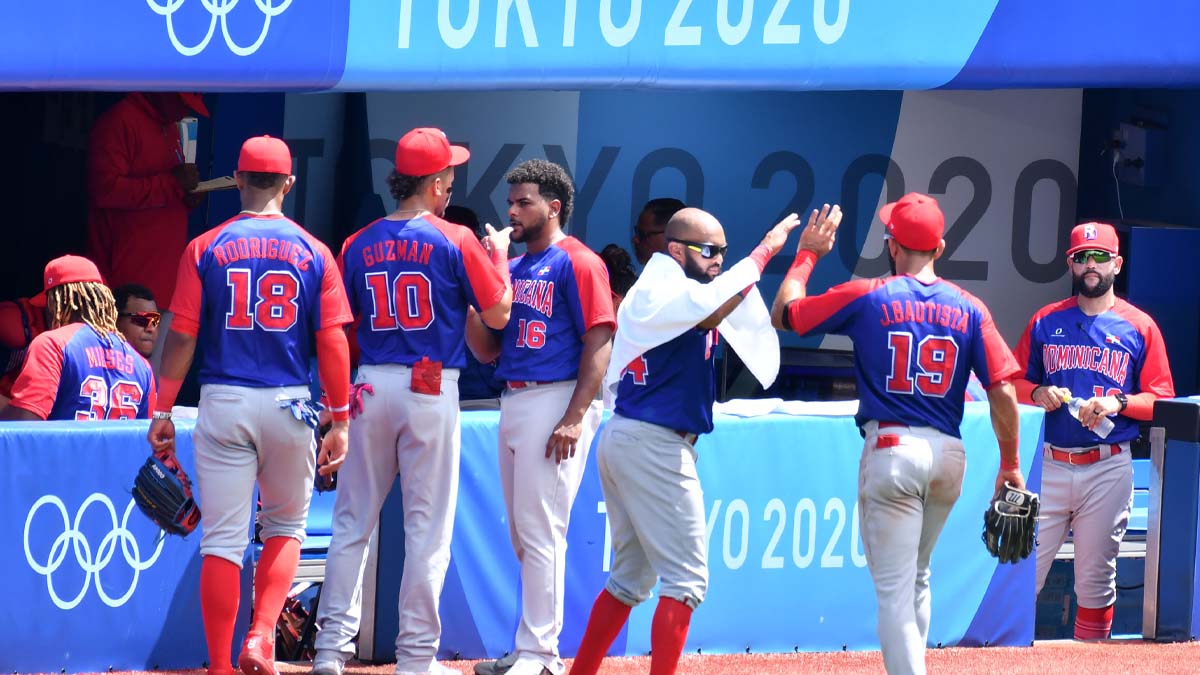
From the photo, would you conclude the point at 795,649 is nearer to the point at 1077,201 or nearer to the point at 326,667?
the point at 326,667

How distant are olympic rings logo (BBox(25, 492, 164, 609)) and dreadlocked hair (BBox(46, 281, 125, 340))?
3.03 feet

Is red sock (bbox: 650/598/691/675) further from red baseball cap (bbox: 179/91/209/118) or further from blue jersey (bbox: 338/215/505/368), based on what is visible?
red baseball cap (bbox: 179/91/209/118)

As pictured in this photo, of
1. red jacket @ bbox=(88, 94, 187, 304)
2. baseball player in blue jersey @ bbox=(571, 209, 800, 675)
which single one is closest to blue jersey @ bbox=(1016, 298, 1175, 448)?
baseball player in blue jersey @ bbox=(571, 209, 800, 675)

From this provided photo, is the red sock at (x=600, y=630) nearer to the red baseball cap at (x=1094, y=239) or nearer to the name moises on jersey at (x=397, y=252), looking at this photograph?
the name moises on jersey at (x=397, y=252)

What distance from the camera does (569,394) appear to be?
5781 mm

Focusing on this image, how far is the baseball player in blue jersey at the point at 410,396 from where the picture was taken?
559cm

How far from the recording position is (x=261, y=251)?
535 centimetres

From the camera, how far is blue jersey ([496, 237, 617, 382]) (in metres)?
5.74

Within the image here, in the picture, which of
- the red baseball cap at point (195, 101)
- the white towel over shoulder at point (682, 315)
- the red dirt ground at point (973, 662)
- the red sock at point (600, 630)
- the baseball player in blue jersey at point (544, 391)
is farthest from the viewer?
the red baseball cap at point (195, 101)

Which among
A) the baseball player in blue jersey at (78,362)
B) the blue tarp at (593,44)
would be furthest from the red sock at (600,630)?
the blue tarp at (593,44)

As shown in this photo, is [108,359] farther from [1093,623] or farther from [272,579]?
[1093,623]

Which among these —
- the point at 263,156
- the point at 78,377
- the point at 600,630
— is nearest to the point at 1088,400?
the point at 600,630

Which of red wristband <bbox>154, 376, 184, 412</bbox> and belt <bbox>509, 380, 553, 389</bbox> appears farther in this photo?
belt <bbox>509, 380, 553, 389</bbox>

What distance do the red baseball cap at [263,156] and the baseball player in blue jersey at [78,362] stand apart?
50.7 inches
